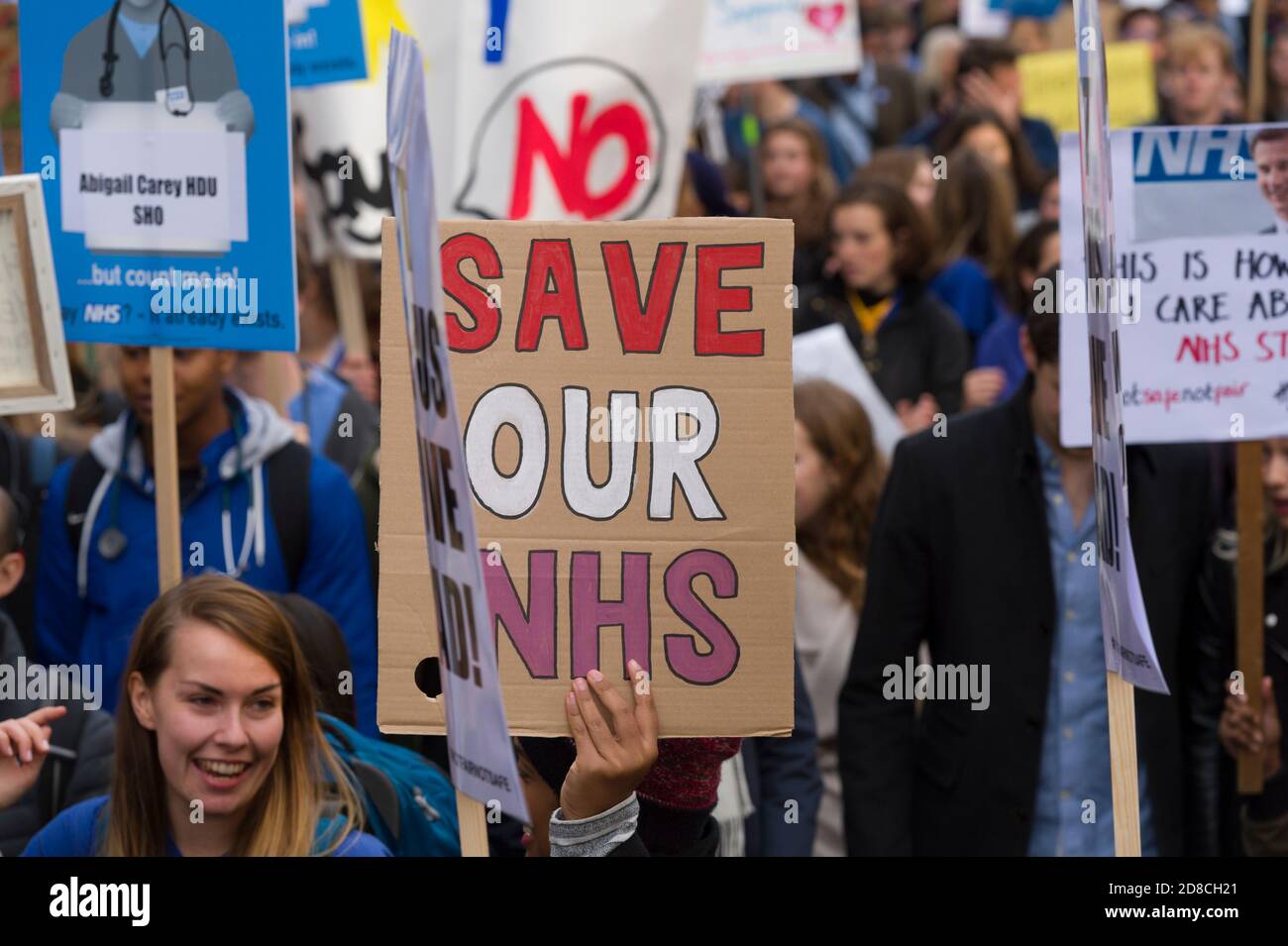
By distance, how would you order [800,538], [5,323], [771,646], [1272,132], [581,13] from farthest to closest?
[581,13], [800,538], [1272,132], [5,323], [771,646]

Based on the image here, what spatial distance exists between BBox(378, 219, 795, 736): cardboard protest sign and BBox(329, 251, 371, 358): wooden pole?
3456mm

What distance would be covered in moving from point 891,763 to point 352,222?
2839 millimetres

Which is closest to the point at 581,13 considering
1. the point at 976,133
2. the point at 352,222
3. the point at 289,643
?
the point at 352,222

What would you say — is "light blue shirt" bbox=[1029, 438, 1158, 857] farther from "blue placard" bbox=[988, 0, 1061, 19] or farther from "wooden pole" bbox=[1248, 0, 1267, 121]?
"blue placard" bbox=[988, 0, 1061, 19]

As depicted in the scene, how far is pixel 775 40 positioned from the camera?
25.6 feet

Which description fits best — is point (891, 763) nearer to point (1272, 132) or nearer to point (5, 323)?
point (1272, 132)

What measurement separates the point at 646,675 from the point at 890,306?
12.7ft

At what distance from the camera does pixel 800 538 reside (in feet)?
15.6

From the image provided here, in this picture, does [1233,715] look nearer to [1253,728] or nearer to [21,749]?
[1253,728]

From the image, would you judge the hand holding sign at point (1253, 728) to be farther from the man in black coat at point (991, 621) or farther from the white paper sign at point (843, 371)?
the white paper sign at point (843, 371)

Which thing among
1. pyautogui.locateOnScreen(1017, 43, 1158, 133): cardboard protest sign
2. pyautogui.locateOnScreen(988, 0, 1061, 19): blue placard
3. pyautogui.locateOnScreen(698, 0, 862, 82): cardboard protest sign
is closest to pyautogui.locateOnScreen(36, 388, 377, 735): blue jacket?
pyautogui.locateOnScreen(698, 0, 862, 82): cardboard protest sign

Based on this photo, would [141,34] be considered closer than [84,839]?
No

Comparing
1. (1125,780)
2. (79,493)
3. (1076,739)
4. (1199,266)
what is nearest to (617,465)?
(1125,780)

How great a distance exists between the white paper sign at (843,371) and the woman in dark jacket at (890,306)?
0.83 meters
